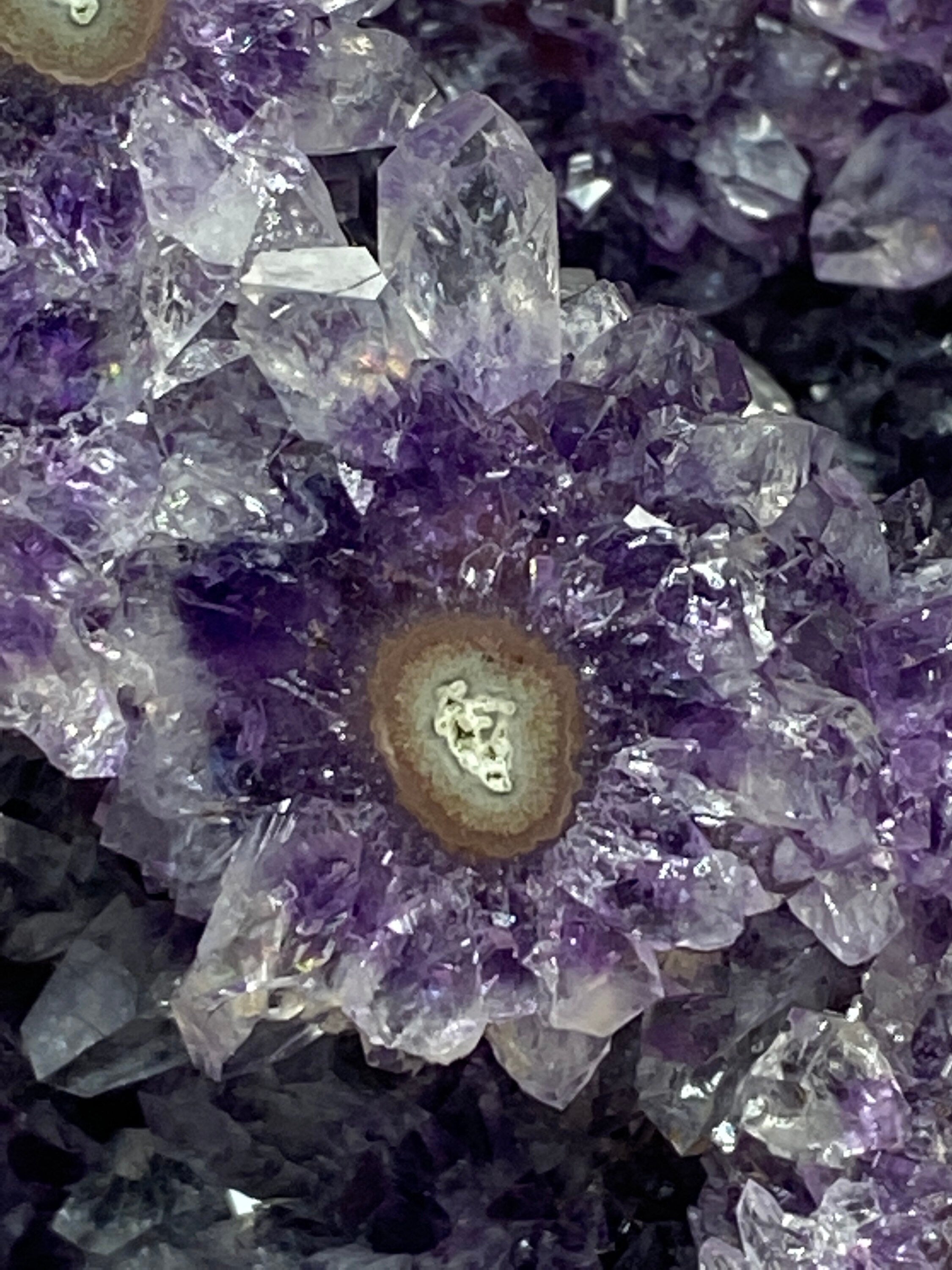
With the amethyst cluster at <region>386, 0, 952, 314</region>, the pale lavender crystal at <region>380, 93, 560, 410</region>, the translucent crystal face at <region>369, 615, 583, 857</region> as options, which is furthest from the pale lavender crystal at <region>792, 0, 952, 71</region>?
the translucent crystal face at <region>369, 615, 583, 857</region>

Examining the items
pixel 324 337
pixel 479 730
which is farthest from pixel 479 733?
pixel 324 337

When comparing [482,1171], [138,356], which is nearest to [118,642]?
[138,356]

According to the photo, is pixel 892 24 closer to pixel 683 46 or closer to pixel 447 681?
pixel 683 46

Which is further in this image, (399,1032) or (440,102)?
(440,102)

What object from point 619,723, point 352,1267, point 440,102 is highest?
point 440,102

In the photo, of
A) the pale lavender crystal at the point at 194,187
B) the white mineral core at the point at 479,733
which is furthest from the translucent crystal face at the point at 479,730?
the pale lavender crystal at the point at 194,187

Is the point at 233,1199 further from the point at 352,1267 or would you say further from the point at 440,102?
the point at 440,102

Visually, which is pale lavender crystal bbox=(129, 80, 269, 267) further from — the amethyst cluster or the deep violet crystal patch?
the amethyst cluster
